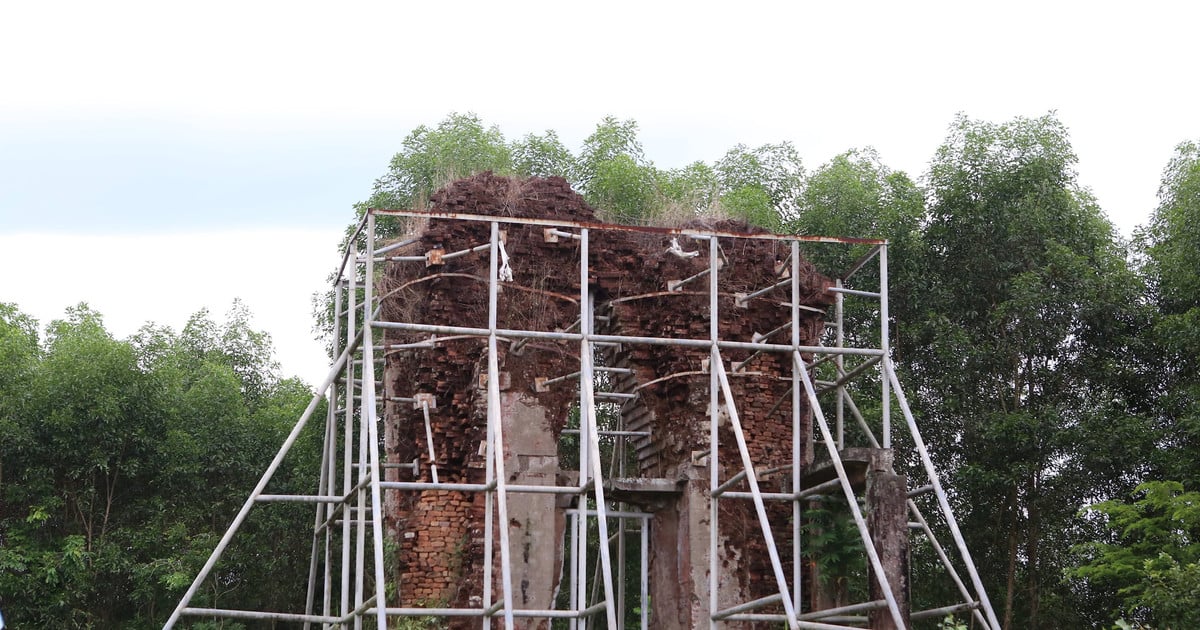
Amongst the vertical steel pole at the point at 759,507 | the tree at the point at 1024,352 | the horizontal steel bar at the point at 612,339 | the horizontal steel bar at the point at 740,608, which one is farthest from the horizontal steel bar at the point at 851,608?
the tree at the point at 1024,352

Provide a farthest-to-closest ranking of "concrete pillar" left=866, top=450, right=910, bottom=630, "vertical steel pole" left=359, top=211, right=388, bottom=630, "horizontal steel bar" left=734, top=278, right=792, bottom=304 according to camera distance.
A: "horizontal steel bar" left=734, top=278, right=792, bottom=304 < "concrete pillar" left=866, top=450, right=910, bottom=630 < "vertical steel pole" left=359, top=211, right=388, bottom=630

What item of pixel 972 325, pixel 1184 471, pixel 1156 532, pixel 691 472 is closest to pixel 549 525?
pixel 691 472

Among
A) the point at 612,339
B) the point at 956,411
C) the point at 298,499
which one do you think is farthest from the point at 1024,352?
the point at 298,499

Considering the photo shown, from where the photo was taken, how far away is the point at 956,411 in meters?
21.3

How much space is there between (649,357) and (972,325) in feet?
29.1

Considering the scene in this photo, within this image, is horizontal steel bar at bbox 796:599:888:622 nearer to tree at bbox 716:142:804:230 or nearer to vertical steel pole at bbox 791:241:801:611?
vertical steel pole at bbox 791:241:801:611

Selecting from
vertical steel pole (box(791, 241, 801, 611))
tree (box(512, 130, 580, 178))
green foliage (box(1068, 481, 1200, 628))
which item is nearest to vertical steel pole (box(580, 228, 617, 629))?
vertical steel pole (box(791, 241, 801, 611))

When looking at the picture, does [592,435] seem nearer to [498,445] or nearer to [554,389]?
[498,445]

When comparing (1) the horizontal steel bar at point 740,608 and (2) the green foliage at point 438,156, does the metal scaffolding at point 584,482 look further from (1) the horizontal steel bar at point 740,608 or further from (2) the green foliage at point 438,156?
(2) the green foliage at point 438,156

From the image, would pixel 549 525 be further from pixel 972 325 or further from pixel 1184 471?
pixel 972 325

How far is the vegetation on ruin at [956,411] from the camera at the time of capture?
66.0 feet

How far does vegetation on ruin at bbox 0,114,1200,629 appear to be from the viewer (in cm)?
2011

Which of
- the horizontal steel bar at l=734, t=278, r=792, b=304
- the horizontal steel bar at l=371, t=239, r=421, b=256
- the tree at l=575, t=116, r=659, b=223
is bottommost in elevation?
the horizontal steel bar at l=734, t=278, r=792, b=304

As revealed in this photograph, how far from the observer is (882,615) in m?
11.6
